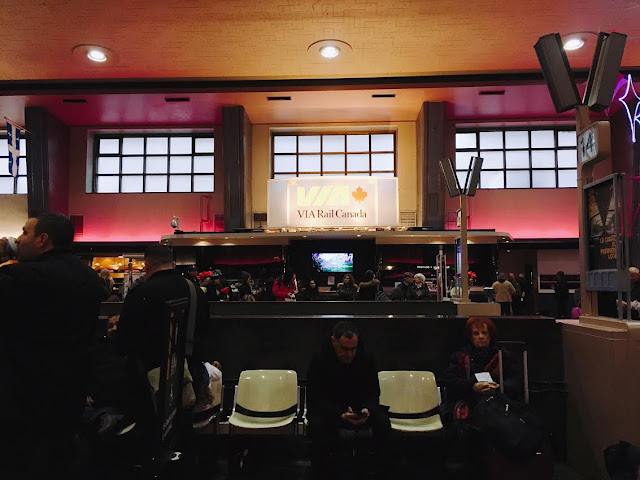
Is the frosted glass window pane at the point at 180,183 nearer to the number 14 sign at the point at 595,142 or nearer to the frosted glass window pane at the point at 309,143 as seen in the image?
the frosted glass window pane at the point at 309,143

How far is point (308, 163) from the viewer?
1541 cm

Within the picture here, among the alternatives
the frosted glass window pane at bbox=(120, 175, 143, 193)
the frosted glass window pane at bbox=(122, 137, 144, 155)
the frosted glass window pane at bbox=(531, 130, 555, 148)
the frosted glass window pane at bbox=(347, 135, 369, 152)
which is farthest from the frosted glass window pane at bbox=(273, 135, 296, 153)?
the frosted glass window pane at bbox=(531, 130, 555, 148)

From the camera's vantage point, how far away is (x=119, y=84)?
39.3ft

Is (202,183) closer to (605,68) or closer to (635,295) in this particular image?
(635,295)

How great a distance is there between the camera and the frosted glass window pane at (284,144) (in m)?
15.5

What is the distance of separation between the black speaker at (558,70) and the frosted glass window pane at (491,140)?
36.9 ft

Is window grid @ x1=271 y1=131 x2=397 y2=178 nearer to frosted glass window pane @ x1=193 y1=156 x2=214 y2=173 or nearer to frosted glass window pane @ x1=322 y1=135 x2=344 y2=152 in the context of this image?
frosted glass window pane @ x1=322 y1=135 x2=344 y2=152

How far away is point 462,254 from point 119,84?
9.39 m

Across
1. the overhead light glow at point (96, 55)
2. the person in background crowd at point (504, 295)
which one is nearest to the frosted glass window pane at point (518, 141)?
the person in background crowd at point (504, 295)

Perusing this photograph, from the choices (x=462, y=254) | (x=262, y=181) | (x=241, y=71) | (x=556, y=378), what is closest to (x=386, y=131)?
(x=262, y=181)

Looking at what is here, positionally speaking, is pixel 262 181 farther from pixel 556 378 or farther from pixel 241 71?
pixel 556 378

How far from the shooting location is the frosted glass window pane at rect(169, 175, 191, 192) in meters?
15.4

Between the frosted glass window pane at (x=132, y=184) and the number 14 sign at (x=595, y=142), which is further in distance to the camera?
the frosted glass window pane at (x=132, y=184)

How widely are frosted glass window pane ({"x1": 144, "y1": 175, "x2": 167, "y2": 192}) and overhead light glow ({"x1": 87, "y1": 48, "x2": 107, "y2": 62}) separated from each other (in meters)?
5.36
